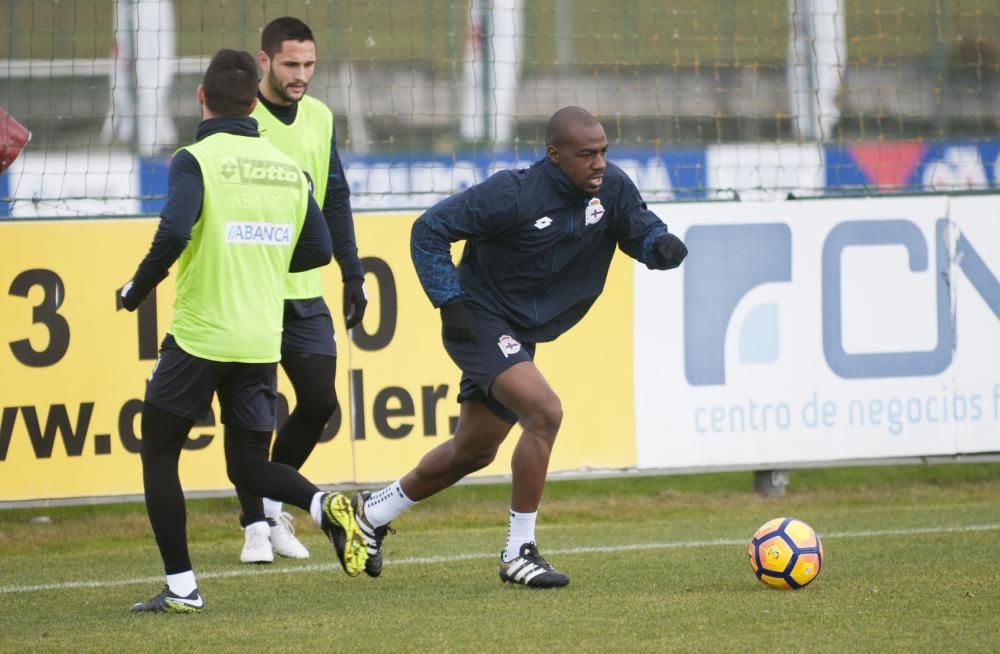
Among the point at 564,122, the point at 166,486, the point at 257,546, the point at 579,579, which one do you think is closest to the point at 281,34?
the point at 564,122

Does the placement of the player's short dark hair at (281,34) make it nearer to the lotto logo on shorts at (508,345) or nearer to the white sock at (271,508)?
Result: the lotto logo on shorts at (508,345)

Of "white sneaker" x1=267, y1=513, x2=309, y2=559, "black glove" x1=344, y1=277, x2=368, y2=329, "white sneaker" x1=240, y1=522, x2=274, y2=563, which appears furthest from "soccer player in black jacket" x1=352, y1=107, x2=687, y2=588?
"white sneaker" x1=267, y1=513, x2=309, y2=559

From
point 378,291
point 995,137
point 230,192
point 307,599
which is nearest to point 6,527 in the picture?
point 378,291

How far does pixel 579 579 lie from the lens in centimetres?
673

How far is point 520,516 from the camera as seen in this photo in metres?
6.52

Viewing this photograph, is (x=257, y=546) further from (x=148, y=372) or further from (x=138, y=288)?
(x=138, y=288)

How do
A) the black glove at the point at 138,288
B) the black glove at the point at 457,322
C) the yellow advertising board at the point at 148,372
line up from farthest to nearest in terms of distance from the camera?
1. the yellow advertising board at the point at 148,372
2. the black glove at the point at 457,322
3. the black glove at the point at 138,288

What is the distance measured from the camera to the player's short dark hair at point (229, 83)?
5.82m

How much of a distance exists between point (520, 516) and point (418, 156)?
256 inches

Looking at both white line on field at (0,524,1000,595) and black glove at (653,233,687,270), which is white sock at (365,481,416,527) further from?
black glove at (653,233,687,270)

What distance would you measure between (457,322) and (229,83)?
50.3 inches

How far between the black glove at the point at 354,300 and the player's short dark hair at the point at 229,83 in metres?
1.38

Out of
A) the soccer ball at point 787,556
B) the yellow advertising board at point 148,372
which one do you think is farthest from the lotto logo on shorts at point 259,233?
the yellow advertising board at point 148,372

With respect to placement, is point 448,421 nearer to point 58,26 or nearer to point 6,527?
point 6,527
